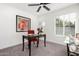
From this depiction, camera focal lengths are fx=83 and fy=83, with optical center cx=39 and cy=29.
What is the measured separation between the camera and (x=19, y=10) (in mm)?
4125

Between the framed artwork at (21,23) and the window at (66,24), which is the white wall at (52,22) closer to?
the window at (66,24)

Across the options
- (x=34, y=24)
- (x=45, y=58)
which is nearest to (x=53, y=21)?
(x=34, y=24)

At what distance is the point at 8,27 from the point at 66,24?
107 inches

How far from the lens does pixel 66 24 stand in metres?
4.09

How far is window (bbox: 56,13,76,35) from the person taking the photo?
12.6 ft

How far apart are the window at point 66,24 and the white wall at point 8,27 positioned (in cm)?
206

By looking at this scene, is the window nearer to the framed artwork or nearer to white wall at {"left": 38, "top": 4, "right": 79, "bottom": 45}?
Answer: white wall at {"left": 38, "top": 4, "right": 79, "bottom": 45}

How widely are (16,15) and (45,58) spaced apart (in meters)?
3.42

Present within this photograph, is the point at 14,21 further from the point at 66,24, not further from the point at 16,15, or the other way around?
the point at 66,24

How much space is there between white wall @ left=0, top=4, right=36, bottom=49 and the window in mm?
2060

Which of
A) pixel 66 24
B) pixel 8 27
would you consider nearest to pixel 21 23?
pixel 8 27

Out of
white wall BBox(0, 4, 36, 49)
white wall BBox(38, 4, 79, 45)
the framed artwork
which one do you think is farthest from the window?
white wall BBox(0, 4, 36, 49)

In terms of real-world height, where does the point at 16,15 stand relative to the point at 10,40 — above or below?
above

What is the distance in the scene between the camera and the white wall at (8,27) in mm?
3221
